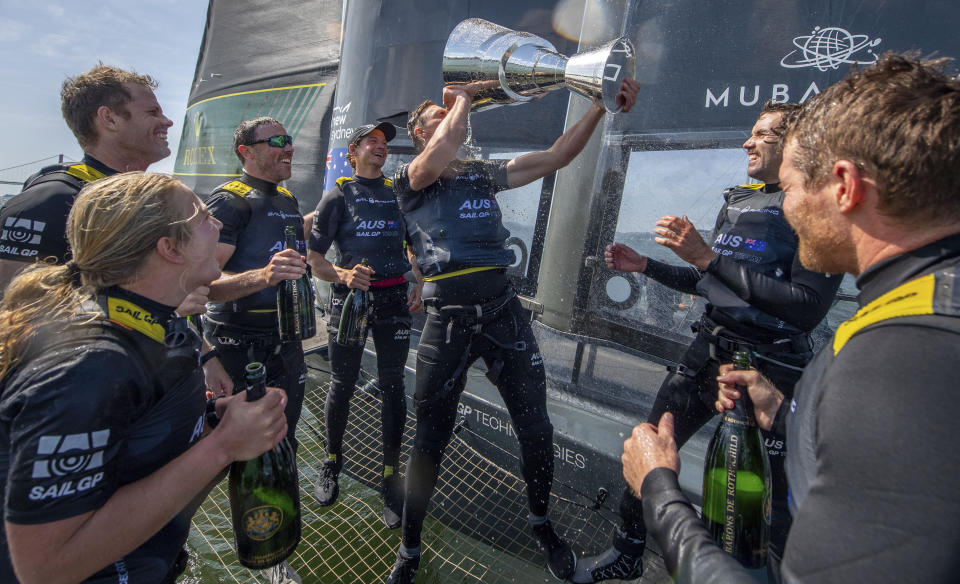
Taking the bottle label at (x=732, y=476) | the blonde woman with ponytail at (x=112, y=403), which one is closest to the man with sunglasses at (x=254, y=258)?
the blonde woman with ponytail at (x=112, y=403)

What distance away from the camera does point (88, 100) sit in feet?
6.94

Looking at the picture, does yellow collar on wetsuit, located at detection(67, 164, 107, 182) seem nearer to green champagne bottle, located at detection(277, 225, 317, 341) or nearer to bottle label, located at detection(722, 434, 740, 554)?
green champagne bottle, located at detection(277, 225, 317, 341)

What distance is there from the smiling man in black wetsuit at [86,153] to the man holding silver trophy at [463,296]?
1202mm

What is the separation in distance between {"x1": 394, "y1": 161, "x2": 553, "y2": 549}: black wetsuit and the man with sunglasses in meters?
0.76

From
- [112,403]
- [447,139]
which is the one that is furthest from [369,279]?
[112,403]

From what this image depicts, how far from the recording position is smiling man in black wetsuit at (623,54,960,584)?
59 cm

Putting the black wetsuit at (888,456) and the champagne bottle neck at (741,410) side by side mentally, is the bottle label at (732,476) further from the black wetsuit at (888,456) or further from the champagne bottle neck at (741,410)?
the black wetsuit at (888,456)

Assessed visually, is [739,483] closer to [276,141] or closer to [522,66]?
[522,66]

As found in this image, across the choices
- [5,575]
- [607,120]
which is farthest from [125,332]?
[607,120]

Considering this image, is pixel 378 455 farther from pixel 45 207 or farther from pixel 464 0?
pixel 464 0

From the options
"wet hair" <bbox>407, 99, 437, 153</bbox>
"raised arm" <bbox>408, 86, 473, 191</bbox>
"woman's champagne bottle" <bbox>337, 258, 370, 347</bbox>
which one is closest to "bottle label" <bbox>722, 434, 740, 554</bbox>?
"raised arm" <bbox>408, 86, 473, 191</bbox>

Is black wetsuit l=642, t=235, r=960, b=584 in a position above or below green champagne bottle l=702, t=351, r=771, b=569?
above

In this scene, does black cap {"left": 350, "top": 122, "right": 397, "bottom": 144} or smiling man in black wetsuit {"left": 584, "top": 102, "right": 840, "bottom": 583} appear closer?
smiling man in black wetsuit {"left": 584, "top": 102, "right": 840, "bottom": 583}

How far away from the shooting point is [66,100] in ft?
6.99
